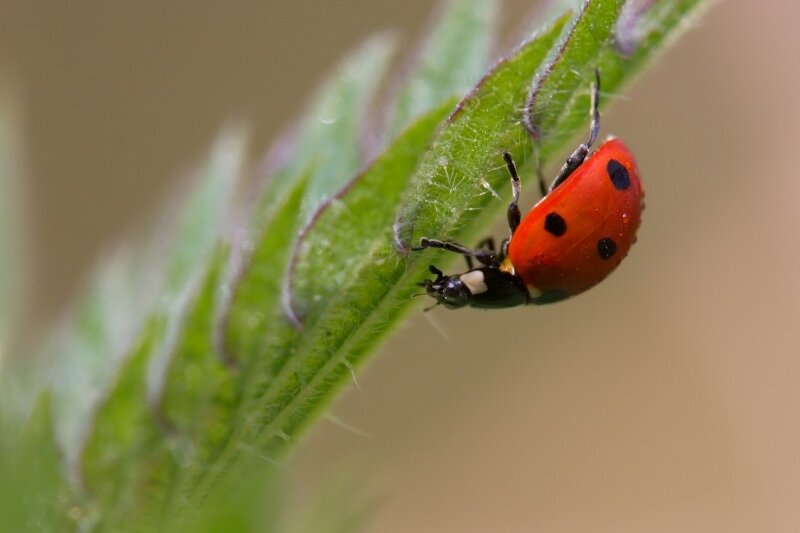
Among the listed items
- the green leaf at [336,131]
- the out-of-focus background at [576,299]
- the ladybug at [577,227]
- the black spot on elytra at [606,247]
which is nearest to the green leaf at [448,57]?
the green leaf at [336,131]

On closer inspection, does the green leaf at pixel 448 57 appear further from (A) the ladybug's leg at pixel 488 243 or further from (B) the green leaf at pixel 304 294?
(A) the ladybug's leg at pixel 488 243

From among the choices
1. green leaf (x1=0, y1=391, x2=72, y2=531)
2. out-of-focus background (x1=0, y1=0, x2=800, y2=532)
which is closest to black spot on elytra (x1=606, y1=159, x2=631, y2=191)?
green leaf (x1=0, y1=391, x2=72, y2=531)

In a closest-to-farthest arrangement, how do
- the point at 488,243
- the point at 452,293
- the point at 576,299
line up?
the point at 452,293
the point at 488,243
the point at 576,299

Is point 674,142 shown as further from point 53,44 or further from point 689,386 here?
point 53,44

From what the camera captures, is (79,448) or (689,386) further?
(689,386)

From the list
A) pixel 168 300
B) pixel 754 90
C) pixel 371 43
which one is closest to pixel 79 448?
pixel 168 300

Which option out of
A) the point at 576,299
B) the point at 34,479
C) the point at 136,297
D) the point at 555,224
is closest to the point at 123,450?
the point at 34,479

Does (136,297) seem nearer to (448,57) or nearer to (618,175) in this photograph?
(448,57)
